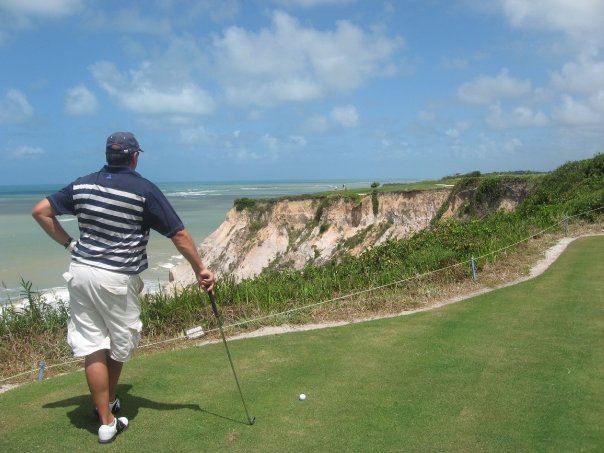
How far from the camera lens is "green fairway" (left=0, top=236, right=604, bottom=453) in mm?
4309

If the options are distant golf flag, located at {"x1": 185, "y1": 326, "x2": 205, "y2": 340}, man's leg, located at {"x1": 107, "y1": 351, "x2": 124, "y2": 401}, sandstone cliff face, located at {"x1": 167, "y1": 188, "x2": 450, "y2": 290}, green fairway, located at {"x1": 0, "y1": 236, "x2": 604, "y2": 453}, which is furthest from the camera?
sandstone cliff face, located at {"x1": 167, "y1": 188, "x2": 450, "y2": 290}

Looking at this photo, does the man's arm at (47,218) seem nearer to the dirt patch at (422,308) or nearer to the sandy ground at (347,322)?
the sandy ground at (347,322)

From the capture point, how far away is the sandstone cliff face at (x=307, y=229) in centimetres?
4188

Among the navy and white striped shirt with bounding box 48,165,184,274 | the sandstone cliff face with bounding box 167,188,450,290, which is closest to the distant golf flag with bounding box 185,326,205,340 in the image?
the navy and white striped shirt with bounding box 48,165,184,274

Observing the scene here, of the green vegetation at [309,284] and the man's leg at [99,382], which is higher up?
the man's leg at [99,382]

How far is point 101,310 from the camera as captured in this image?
4270 millimetres

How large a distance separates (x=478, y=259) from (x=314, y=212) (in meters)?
35.5

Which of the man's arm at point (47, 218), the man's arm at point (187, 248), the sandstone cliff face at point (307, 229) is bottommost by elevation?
the sandstone cliff face at point (307, 229)

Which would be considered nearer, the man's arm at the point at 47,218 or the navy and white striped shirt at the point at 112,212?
the navy and white striped shirt at the point at 112,212

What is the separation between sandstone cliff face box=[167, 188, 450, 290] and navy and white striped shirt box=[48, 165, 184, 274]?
112 feet

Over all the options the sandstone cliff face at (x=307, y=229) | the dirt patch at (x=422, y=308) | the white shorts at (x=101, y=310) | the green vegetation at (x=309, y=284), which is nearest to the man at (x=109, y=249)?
the white shorts at (x=101, y=310)

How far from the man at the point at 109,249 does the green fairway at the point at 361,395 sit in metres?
0.69

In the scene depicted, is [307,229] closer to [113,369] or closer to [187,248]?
[113,369]

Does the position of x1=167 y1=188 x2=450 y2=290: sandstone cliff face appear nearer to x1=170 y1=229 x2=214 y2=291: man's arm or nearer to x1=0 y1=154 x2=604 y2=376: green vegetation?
x1=0 y1=154 x2=604 y2=376: green vegetation
